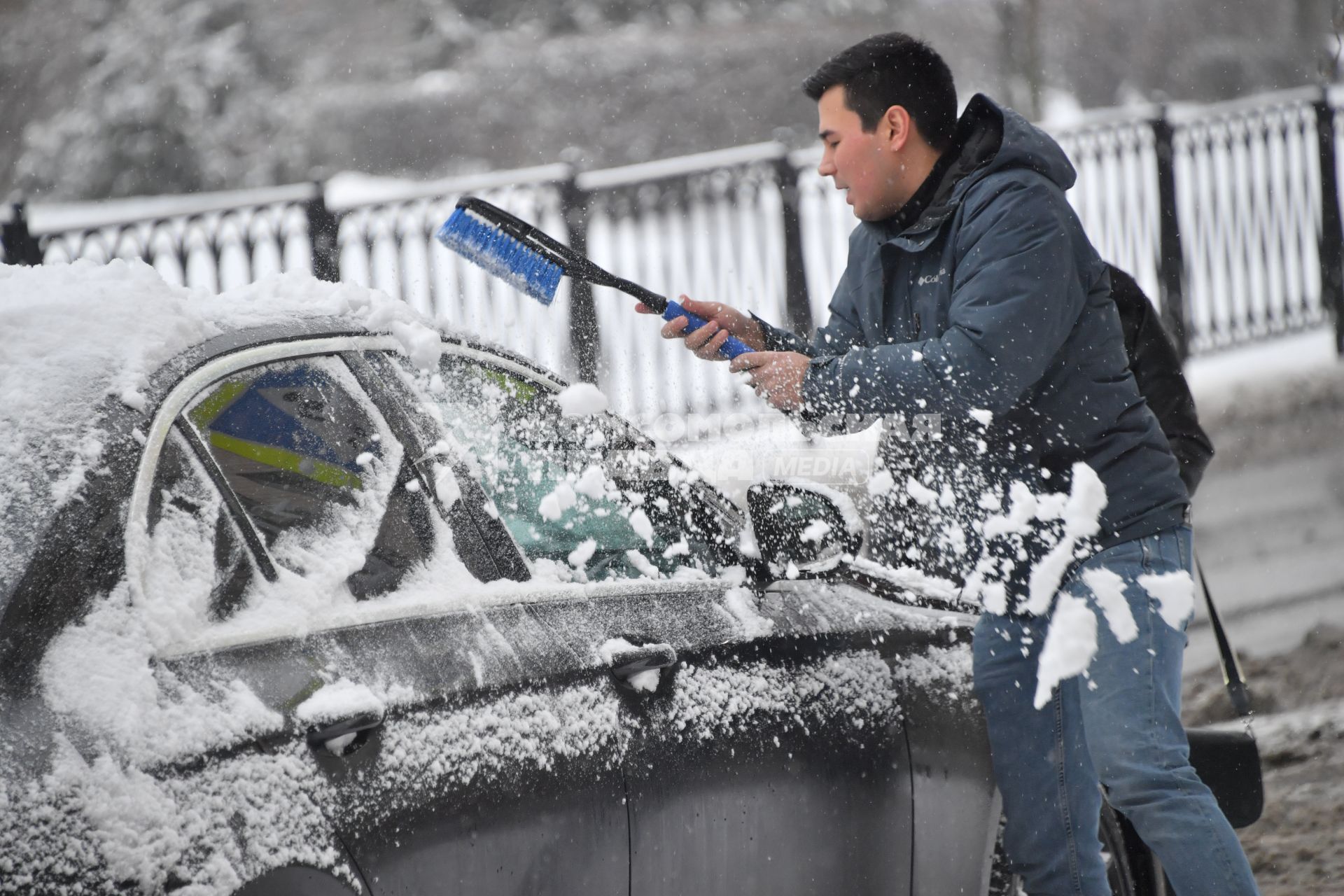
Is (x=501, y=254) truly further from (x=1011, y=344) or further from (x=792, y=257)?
(x=792, y=257)

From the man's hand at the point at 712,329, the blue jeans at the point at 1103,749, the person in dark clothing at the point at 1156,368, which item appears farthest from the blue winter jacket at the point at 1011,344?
the person in dark clothing at the point at 1156,368

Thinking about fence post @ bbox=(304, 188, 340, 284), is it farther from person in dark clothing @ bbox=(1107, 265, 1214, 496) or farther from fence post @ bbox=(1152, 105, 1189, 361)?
fence post @ bbox=(1152, 105, 1189, 361)

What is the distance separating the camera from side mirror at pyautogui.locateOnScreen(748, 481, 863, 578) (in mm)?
2578

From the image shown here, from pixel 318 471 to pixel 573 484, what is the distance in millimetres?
515

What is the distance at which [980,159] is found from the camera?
9.05 ft

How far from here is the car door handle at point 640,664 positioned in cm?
224

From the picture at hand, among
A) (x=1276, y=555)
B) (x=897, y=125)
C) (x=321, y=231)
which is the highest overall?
(x=321, y=231)

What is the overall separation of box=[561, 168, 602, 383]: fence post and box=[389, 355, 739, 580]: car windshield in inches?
264

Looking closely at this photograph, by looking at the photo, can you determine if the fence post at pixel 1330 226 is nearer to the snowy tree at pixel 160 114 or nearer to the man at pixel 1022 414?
the man at pixel 1022 414

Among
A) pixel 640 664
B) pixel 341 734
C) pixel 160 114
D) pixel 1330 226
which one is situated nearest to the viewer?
pixel 341 734

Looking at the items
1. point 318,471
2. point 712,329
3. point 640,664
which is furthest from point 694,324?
point 318,471

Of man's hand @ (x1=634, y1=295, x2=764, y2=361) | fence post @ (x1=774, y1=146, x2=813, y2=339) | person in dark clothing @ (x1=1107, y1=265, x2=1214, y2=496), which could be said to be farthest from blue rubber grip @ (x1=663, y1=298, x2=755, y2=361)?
fence post @ (x1=774, y1=146, x2=813, y2=339)

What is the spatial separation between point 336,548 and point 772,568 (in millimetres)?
857

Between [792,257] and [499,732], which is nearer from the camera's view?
[499,732]
